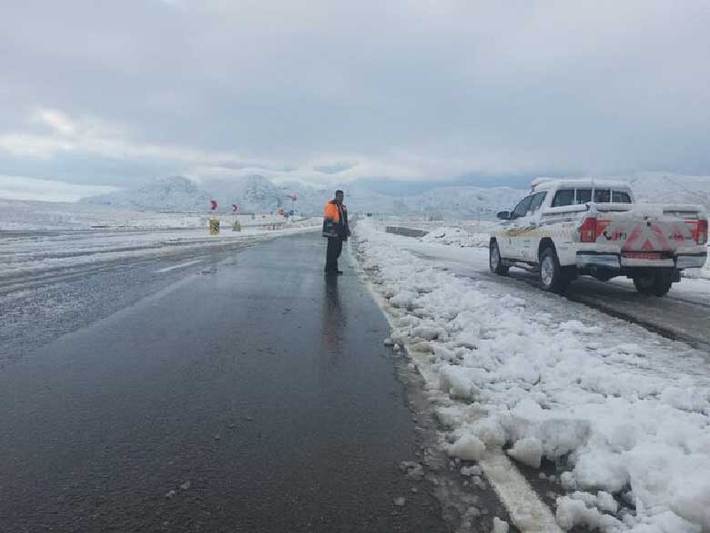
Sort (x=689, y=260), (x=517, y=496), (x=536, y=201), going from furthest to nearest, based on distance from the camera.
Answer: (x=536, y=201), (x=689, y=260), (x=517, y=496)

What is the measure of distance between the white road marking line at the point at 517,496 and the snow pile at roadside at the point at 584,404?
74 mm

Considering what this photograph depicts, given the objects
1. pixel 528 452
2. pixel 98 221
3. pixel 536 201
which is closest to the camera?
pixel 528 452

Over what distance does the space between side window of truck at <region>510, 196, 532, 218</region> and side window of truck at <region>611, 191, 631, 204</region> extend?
1.76 metres

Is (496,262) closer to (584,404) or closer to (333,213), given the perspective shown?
(333,213)

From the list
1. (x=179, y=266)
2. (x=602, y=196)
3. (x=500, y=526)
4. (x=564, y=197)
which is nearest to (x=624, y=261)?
(x=564, y=197)

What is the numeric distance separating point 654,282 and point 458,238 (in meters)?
22.5

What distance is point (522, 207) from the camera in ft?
42.4

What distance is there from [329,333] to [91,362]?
262 centimetres

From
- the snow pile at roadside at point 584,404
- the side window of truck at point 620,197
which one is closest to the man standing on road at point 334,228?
the snow pile at roadside at point 584,404

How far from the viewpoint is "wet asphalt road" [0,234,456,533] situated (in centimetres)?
259

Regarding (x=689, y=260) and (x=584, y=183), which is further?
(x=584, y=183)

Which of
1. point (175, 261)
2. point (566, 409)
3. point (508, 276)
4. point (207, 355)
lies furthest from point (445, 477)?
point (175, 261)

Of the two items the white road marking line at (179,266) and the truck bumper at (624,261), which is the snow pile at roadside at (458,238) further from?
the truck bumper at (624,261)

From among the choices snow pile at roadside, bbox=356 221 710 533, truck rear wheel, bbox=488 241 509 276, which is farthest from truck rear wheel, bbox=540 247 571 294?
truck rear wheel, bbox=488 241 509 276
